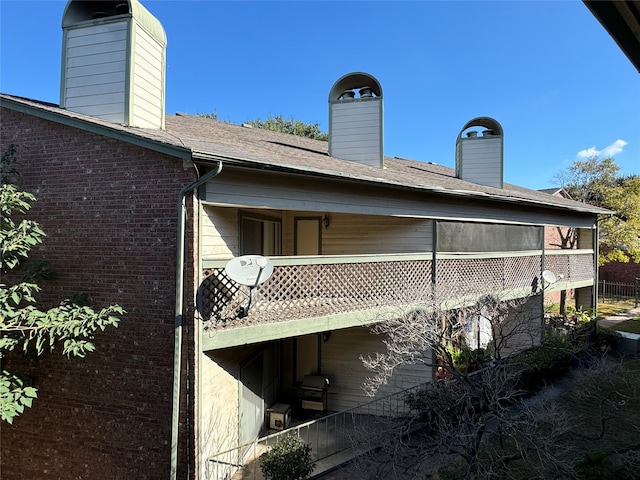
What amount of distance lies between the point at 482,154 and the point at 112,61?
41.6ft

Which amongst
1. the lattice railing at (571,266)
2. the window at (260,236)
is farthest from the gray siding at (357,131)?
the lattice railing at (571,266)

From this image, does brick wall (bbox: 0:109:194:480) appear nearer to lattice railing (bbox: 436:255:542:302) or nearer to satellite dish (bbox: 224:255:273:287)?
satellite dish (bbox: 224:255:273:287)

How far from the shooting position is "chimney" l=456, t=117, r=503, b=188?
14.8 m

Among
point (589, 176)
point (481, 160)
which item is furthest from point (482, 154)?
point (589, 176)

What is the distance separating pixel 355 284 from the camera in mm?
8312

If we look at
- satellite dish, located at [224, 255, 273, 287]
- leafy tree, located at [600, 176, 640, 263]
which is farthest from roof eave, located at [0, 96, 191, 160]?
leafy tree, located at [600, 176, 640, 263]

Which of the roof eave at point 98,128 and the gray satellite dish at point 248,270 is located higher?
the roof eave at point 98,128

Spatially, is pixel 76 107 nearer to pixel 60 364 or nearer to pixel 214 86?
pixel 60 364

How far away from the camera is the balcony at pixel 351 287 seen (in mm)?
6539

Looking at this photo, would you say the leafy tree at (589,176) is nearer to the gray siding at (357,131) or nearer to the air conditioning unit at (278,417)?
the gray siding at (357,131)

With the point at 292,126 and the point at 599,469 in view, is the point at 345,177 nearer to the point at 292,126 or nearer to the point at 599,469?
the point at 599,469

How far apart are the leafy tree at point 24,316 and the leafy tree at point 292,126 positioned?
30.1 meters

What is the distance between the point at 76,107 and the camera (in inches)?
303

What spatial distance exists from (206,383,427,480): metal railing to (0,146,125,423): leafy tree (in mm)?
2847
